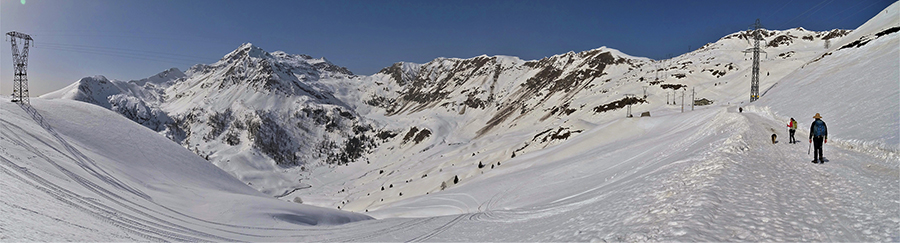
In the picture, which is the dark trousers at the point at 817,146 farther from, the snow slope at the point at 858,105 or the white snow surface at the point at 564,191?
the snow slope at the point at 858,105

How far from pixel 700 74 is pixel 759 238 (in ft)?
419

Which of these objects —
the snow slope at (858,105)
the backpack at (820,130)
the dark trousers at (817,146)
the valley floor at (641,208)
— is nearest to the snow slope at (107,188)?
the valley floor at (641,208)

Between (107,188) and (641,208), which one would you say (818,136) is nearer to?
(641,208)

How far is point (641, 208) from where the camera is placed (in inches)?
358

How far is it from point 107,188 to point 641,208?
22.3m

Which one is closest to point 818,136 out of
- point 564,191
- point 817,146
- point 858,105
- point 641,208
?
point 817,146

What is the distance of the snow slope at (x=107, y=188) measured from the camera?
9.89 metres

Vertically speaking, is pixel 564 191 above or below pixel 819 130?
below

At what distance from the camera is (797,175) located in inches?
470

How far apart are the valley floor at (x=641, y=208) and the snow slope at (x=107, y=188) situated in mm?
90

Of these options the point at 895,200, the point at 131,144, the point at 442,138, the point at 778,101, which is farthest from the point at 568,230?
the point at 442,138

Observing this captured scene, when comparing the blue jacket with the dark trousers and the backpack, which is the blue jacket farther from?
the dark trousers

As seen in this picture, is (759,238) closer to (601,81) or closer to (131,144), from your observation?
(131,144)

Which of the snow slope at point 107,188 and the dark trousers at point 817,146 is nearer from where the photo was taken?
the snow slope at point 107,188
